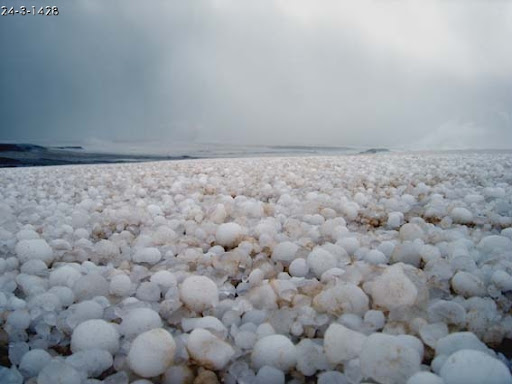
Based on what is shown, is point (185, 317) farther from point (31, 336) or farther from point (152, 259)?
point (152, 259)

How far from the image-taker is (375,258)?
64.1 inches

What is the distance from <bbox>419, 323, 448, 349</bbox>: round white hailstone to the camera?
990 millimetres

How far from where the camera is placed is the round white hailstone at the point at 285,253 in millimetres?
1688

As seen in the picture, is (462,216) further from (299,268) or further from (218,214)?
(218,214)

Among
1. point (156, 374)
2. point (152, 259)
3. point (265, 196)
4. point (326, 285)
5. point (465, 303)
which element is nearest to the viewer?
point (156, 374)

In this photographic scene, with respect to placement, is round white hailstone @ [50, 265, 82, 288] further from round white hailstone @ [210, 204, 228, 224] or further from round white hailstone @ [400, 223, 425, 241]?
round white hailstone @ [400, 223, 425, 241]

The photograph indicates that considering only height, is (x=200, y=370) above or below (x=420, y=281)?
below

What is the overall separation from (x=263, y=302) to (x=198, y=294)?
0.22m

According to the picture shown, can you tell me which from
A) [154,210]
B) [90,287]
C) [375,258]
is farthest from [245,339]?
[154,210]

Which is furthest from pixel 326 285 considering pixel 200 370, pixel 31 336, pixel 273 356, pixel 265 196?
pixel 265 196

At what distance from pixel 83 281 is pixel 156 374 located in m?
0.59

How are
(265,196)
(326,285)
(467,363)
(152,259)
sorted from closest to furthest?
(467,363) < (326,285) < (152,259) < (265,196)

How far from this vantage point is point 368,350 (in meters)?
0.92

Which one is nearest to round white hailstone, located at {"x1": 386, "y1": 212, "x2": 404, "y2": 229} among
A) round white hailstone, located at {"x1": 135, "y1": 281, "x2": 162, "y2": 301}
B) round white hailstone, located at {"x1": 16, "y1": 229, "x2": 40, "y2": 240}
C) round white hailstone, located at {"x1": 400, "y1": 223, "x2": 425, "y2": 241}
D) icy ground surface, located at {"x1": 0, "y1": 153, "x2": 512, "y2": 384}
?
icy ground surface, located at {"x1": 0, "y1": 153, "x2": 512, "y2": 384}
